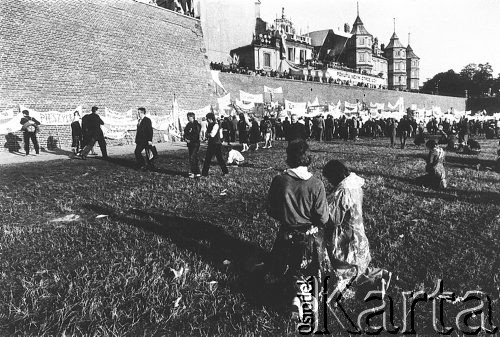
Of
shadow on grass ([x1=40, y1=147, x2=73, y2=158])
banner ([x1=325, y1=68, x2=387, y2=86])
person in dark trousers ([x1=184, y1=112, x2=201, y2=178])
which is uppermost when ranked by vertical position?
banner ([x1=325, y1=68, x2=387, y2=86])

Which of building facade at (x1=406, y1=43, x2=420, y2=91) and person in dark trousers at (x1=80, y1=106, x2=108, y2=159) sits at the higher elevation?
building facade at (x1=406, y1=43, x2=420, y2=91)

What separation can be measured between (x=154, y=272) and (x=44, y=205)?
13.8 feet

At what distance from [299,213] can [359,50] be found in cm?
8110

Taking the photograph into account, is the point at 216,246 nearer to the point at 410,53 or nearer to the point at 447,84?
the point at 447,84

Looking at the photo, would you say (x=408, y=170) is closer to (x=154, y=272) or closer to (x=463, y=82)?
(x=154, y=272)

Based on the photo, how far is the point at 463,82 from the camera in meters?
88.9

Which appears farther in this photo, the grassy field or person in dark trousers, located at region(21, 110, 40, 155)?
person in dark trousers, located at region(21, 110, 40, 155)

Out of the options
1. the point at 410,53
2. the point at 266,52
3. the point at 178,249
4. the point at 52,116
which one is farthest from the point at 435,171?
the point at 410,53

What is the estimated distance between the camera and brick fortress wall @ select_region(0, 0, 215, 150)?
1622 centimetres

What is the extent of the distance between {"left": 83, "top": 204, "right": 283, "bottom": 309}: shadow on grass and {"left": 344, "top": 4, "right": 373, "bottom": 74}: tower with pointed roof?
7755cm

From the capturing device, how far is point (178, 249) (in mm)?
4863

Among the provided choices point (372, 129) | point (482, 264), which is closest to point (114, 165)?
point (482, 264)

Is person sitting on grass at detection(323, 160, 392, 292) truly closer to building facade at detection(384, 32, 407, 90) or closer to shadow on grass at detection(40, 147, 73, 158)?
shadow on grass at detection(40, 147, 73, 158)

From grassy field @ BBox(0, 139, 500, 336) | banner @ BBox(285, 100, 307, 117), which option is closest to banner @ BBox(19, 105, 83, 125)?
grassy field @ BBox(0, 139, 500, 336)
